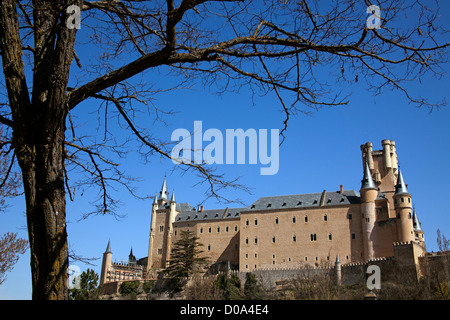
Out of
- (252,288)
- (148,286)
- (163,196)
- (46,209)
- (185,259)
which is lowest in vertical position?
(46,209)

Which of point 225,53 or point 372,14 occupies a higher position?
point 372,14

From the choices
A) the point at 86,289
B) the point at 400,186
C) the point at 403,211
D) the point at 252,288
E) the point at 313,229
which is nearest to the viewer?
the point at 86,289

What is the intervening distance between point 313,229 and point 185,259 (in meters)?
17.2

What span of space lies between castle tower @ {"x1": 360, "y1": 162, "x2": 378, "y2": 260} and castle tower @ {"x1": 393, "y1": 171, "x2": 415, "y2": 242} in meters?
2.64

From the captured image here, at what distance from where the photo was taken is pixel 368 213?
51.4 metres

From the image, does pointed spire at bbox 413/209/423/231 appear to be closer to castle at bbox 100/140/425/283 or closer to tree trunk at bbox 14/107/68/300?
castle at bbox 100/140/425/283

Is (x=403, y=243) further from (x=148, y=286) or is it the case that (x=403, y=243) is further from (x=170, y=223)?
(x=170, y=223)

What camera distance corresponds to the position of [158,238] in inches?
2648

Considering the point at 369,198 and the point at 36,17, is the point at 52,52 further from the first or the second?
the point at 369,198

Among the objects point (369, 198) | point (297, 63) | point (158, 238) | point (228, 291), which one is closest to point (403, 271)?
point (369, 198)

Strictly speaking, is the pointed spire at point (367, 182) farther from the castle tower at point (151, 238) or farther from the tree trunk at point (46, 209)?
the tree trunk at point (46, 209)

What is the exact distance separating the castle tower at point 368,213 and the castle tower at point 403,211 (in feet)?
8.65

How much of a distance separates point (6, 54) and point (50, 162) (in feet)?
3.74

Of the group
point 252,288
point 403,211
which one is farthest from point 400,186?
point 252,288
